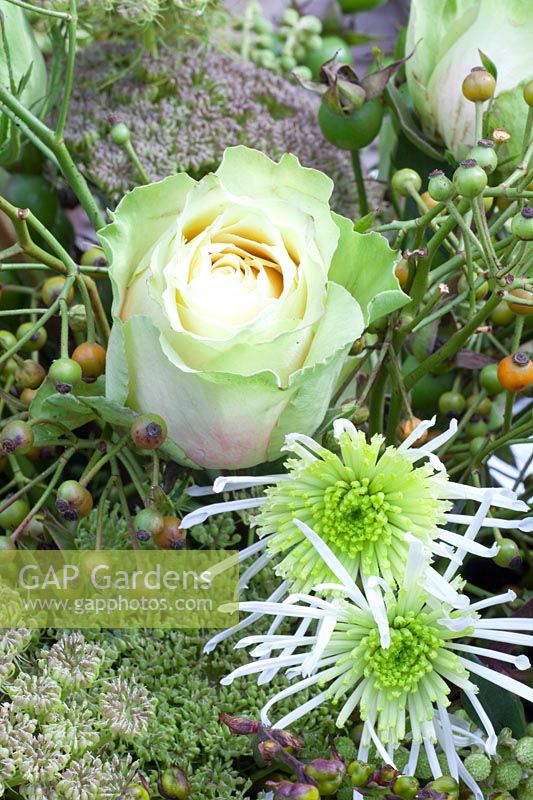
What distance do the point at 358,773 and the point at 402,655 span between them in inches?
2.5

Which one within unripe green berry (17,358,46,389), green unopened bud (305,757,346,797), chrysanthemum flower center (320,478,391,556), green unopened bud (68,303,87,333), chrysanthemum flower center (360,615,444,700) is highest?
green unopened bud (68,303,87,333)

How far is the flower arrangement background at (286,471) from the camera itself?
508mm

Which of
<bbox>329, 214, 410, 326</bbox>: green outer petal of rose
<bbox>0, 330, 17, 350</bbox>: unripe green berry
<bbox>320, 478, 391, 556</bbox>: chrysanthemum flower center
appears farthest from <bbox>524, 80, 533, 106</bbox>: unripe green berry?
<bbox>0, 330, 17, 350</bbox>: unripe green berry

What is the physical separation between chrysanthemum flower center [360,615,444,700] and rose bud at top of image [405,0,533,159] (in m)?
0.30

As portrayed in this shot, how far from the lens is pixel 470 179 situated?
1.60 ft

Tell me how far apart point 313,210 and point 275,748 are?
274 mm

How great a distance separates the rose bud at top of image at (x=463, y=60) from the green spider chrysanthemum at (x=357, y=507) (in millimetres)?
238

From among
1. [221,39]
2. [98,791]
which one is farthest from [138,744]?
[221,39]

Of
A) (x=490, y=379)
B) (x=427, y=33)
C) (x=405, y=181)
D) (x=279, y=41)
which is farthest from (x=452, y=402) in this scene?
(x=279, y=41)

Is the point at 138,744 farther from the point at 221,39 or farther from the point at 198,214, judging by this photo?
the point at 221,39

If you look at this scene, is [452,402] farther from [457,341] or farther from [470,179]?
[470,179]

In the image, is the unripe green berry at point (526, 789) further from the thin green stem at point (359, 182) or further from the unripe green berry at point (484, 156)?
the thin green stem at point (359, 182)

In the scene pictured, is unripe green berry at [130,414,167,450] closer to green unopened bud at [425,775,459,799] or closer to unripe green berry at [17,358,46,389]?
unripe green berry at [17,358,46,389]

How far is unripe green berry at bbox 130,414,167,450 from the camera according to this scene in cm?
52
